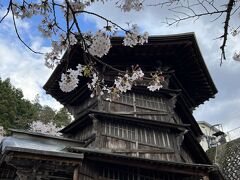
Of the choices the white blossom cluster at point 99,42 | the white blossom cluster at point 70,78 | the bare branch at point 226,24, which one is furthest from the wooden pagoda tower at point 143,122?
the bare branch at point 226,24

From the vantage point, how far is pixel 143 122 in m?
10.8

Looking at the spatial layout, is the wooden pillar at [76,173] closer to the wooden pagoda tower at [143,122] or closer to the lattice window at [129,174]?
the wooden pagoda tower at [143,122]

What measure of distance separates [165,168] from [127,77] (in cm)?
579

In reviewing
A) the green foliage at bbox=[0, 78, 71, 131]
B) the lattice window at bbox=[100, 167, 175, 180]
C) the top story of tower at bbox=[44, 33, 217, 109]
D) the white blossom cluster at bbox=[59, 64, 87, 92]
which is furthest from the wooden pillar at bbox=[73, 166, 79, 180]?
the green foliage at bbox=[0, 78, 71, 131]

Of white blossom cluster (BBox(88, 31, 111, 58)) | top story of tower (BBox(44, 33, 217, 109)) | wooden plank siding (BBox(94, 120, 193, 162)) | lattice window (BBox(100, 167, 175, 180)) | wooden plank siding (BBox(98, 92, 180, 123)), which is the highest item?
top story of tower (BBox(44, 33, 217, 109))

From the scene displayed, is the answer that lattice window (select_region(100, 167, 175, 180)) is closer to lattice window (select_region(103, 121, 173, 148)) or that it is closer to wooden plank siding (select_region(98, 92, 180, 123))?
lattice window (select_region(103, 121, 173, 148))

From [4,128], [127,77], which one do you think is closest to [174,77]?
[127,77]

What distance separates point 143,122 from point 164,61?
3128mm

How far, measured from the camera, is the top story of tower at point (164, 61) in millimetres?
11492

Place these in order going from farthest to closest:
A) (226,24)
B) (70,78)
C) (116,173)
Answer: (116,173) → (70,78) → (226,24)

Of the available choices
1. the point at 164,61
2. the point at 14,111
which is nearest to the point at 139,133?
the point at 164,61

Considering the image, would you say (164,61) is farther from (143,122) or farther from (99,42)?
(99,42)

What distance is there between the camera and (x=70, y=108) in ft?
46.4

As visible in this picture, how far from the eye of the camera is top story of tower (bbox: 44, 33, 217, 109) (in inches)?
452
